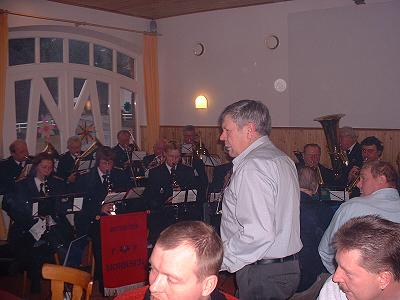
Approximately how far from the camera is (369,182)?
11.8 ft

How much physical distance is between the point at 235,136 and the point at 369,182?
135 cm

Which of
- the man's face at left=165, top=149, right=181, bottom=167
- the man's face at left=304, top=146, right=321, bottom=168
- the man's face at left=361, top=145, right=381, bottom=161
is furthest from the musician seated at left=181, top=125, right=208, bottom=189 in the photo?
the man's face at left=361, top=145, right=381, bottom=161

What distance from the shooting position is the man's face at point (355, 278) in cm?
184

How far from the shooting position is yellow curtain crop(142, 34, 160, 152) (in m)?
9.97

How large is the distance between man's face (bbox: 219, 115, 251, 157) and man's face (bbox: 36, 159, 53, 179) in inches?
141

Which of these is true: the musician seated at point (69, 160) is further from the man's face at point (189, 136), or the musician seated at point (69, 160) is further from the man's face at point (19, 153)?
the man's face at point (189, 136)

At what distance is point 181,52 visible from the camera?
9984 mm

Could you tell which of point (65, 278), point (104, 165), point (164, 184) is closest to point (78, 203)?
point (104, 165)

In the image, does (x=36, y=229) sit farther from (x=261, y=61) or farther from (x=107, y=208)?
(x=261, y=61)

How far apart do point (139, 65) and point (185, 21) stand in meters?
1.40

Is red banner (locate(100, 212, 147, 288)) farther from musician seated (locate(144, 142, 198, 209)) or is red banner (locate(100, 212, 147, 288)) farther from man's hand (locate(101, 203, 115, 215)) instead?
musician seated (locate(144, 142, 198, 209))

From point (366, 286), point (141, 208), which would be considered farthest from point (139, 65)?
point (366, 286)

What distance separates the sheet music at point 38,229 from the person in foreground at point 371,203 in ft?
10.4

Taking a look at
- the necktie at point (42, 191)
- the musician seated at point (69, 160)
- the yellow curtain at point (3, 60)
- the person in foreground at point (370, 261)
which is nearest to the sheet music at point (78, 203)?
the necktie at point (42, 191)
